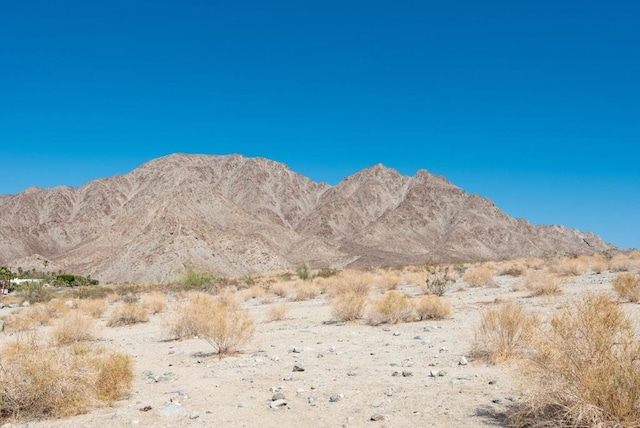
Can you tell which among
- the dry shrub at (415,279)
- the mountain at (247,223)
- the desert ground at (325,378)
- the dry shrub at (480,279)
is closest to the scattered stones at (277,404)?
the desert ground at (325,378)

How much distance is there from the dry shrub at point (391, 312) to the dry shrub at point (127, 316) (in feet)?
34.4

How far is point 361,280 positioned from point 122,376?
17.9 meters

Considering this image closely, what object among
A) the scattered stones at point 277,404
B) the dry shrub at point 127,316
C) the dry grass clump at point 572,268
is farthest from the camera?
the dry grass clump at point 572,268

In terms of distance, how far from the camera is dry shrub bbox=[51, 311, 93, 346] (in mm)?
15039

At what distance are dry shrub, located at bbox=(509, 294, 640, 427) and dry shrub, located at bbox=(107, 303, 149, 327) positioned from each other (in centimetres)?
1813

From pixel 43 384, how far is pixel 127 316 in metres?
14.3

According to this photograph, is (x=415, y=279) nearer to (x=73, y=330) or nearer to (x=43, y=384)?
(x=73, y=330)

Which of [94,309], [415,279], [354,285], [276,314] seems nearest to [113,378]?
[276,314]

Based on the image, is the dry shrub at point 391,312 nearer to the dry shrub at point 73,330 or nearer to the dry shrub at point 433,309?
the dry shrub at point 433,309

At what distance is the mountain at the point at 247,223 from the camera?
276 ft

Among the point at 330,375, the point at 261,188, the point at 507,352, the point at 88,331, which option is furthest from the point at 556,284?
the point at 261,188

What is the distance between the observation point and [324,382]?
365 inches

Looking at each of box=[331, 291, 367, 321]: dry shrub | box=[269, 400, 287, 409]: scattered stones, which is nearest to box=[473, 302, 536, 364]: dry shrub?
box=[269, 400, 287, 409]: scattered stones

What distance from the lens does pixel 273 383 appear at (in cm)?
945
